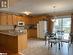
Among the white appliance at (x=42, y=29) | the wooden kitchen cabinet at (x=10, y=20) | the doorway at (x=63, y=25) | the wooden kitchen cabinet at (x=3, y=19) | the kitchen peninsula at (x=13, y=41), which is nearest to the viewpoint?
the kitchen peninsula at (x=13, y=41)

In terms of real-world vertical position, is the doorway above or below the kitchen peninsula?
above

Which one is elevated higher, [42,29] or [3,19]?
[3,19]

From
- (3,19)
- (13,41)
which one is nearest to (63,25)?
(3,19)

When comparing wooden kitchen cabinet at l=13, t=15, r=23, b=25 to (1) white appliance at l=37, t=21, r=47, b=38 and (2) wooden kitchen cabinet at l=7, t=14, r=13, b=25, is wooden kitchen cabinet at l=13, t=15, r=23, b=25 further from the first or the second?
(1) white appliance at l=37, t=21, r=47, b=38

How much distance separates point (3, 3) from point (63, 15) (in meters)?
7.61

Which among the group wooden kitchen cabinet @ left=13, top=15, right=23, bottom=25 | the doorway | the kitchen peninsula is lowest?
the kitchen peninsula

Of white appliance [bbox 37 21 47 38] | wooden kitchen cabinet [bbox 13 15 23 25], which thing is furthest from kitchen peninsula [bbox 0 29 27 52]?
white appliance [bbox 37 21 47 38]

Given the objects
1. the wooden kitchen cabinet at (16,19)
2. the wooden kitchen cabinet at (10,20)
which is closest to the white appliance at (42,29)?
the wooden kitchen cabinet at (16,19)

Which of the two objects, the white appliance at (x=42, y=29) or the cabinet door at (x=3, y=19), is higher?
the cabinet door at (x=3, y=19)

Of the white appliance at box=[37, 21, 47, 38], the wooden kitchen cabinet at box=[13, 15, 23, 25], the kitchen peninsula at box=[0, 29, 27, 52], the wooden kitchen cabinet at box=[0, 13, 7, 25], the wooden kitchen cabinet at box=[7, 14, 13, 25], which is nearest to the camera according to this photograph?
the kitchen peninsula at box=[0, 29, 27, 52]

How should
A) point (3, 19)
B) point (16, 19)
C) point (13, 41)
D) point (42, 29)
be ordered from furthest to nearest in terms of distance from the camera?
1. point (42, 29)
2. point (16, 19)
3. point (3, 19)
4. point (13, 41)

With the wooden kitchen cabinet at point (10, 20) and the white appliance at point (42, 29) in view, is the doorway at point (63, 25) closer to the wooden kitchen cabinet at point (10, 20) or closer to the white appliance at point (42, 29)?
the white appliance at point (42, 29)

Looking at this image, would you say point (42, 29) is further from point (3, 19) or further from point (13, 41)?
point (13, 41)

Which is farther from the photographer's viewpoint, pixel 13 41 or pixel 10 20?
pixel 10 20
